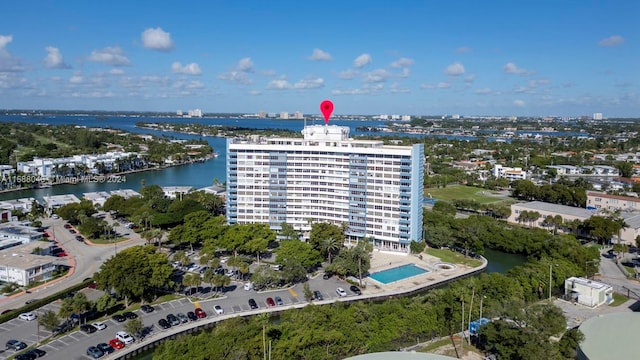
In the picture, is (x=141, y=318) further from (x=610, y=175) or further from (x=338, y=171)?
(x=610, y=175)

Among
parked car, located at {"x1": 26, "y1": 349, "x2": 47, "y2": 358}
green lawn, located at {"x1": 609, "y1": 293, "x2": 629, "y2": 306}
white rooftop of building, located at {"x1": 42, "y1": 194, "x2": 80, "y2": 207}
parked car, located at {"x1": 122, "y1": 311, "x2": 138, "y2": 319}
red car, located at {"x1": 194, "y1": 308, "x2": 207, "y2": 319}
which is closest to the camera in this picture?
parked car, located at {"x1": 26, "y1": 349, "x2": 47, "y2": 358}

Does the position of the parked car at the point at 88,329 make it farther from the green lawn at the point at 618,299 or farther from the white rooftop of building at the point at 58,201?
the white rooftop of building at the point at 58,201

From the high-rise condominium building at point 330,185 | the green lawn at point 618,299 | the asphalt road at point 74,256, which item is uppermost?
the high-rise condominium building at point 330,185

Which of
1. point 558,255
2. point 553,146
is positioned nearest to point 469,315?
point 558,255

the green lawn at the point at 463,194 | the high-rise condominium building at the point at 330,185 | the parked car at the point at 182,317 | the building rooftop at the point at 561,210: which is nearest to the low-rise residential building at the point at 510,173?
the green lawn at the point at 463,194

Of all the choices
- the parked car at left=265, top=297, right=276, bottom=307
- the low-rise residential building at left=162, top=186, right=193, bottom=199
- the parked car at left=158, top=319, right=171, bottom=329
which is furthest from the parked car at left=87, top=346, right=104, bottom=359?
the low-rise residential building at left=162, top=186, right=193, bottom=199

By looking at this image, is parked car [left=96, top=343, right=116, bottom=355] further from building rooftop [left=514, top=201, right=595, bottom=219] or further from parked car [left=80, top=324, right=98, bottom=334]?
building rooftop [left=514, top=201, right=595, bottom=219]
